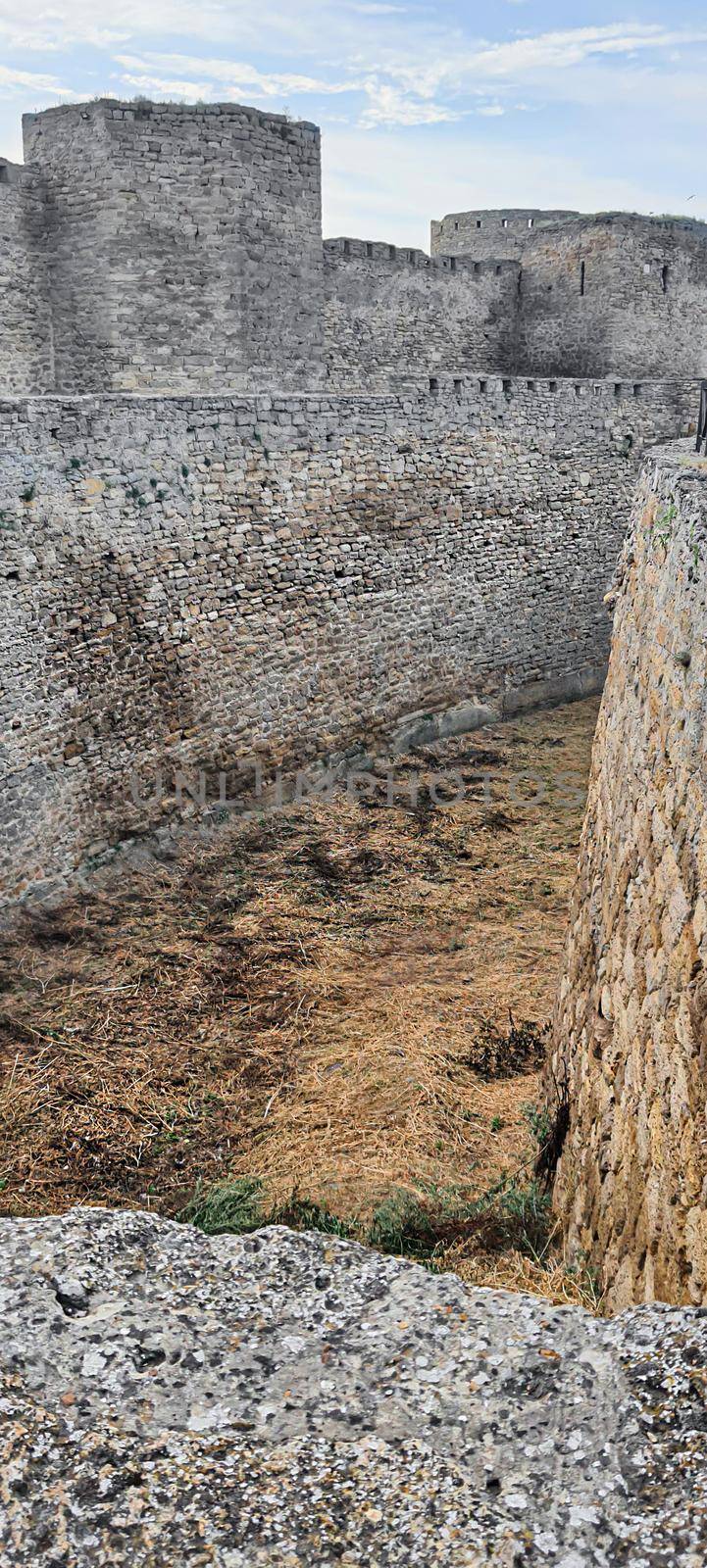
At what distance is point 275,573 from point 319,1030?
191 inches

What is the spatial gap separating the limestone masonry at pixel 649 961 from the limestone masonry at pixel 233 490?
4885mm

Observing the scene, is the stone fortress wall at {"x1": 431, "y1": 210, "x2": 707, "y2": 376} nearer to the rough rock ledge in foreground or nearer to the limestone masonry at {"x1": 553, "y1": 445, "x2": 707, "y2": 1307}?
the limestone masonry at {"x1": 553, "y1": 445, "x2": 707, "y2": 1307}

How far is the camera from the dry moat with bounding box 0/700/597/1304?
5.63 metres

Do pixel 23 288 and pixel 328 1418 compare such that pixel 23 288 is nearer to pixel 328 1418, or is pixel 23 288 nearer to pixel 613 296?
pixel 613 296

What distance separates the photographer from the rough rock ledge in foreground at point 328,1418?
2297mm

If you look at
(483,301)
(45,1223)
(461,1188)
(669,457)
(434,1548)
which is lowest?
(461,1188)

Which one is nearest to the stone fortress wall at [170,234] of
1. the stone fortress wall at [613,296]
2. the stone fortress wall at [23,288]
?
the stone fortress wall at [23,288]

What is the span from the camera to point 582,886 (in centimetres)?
563

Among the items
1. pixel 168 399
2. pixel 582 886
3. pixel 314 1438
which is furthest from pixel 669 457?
pixel 314 1438

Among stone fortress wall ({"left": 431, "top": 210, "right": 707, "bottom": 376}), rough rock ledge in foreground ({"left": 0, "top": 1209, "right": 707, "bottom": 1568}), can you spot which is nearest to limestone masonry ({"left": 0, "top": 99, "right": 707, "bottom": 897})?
stone fortress wall ({"left": 431, "top": 210, "right": 707, "bottom": 376})

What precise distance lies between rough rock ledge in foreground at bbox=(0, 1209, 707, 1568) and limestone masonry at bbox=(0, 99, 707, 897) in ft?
19.3

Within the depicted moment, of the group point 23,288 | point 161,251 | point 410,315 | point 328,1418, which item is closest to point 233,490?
point 161,251

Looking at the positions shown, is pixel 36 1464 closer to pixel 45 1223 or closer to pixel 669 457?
pixel 45 1223

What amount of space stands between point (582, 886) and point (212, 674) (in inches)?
215
